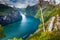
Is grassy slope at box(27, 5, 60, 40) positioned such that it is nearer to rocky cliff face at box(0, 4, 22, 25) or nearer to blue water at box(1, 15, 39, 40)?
blue water at box(1, 15, 39, 40)

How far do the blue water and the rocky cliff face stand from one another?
0.66ft

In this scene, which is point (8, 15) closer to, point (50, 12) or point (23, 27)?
point (23, 27)

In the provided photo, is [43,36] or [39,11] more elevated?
[39,11]

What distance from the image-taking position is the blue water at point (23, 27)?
36.2 ft

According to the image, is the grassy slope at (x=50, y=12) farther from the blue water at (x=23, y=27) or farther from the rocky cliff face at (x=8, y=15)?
the rocky cliff face at (x=8, y=15)

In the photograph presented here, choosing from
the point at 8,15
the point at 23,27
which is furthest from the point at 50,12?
the point at 8,15

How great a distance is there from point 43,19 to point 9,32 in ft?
4.64

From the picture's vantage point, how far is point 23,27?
36.9ft

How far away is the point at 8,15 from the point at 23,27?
792 millimetres

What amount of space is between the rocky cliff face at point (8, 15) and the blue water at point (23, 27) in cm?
20

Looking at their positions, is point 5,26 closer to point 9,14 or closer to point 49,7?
point 9,14

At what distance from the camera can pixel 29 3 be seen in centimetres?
1154

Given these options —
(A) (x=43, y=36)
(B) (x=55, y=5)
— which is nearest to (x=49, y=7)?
(B) (x=55, y=5)

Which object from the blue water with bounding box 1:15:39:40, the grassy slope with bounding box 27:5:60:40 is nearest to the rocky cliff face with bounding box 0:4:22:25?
the blue water with bounding box 1:15:39:40
